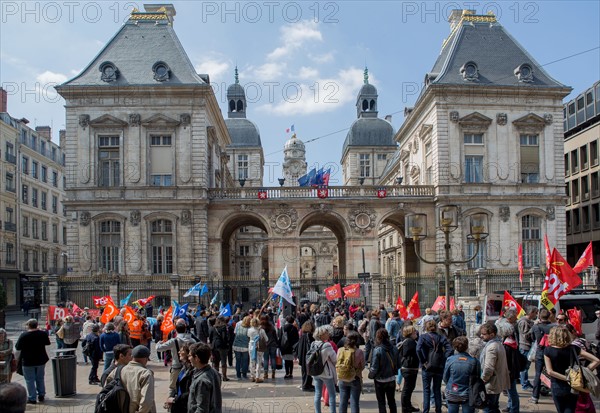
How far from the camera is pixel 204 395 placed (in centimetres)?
750

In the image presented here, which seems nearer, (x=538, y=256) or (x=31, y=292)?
(x=538, y=256)

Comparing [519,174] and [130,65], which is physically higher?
[130,65]

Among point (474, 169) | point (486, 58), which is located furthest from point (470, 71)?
point (474, 169)

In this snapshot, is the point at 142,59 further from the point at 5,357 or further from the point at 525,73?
the point at 5,357

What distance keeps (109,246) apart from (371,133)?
5218cm

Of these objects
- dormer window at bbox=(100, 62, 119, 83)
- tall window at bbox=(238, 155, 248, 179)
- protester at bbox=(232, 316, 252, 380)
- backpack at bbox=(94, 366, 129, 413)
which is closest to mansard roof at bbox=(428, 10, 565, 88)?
dormer window at bbox=(100, 62, 119, 83)

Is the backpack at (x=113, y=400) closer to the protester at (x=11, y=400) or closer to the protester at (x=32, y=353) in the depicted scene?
the protester at (x=11, y=400)

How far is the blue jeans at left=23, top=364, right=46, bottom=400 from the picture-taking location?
44.6 feet

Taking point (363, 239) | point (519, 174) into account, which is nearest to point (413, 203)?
point (363, 239)

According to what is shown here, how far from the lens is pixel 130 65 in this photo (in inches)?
1577

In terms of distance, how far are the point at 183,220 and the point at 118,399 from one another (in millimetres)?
31700

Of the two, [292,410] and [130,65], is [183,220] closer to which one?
[130,65]

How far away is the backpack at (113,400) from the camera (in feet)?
23.4

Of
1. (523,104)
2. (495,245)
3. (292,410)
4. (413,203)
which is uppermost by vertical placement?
(523,104)
